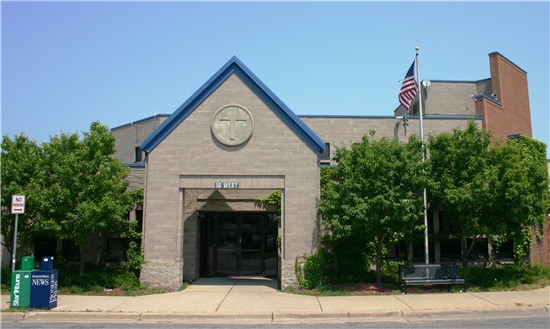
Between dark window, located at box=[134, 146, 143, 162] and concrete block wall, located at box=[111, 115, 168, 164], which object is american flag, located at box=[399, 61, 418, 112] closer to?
concrete block wall, located at box=[111, 115, 168, 164]

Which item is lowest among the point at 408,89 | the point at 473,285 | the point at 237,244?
the point at 473,285

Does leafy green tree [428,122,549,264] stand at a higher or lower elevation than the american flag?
lower

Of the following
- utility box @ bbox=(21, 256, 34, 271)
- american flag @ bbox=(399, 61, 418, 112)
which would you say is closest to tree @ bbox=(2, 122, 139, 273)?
utility box @ bbox=(21, 256, 34, 271)

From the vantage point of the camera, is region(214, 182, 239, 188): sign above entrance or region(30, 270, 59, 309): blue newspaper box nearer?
region(30, 270, 59, 309): blue newspaper box

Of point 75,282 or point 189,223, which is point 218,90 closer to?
point 189,223

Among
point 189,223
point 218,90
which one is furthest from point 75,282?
point 218,90

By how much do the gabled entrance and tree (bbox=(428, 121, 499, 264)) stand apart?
730 cm

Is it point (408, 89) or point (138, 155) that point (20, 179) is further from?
point (408, 89)

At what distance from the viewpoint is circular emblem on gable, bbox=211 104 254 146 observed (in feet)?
57.5

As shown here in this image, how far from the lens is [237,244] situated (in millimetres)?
20875

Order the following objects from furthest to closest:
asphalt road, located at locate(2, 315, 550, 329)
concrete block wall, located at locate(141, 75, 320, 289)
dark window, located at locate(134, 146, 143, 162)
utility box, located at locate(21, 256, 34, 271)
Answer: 1. dark window, located at locate(134, 146, 143, 162)
2. concrete block wall, located at locate(141, 75, 320, 289)
3. utility box, located at locate(21, 256, 34, 271)
4. asphalt road, located at locate(2, 315, 550, 329)

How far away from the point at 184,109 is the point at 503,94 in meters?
19.4

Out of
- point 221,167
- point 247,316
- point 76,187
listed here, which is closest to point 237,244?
point 221,167

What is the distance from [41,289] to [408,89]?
49.8 feet
